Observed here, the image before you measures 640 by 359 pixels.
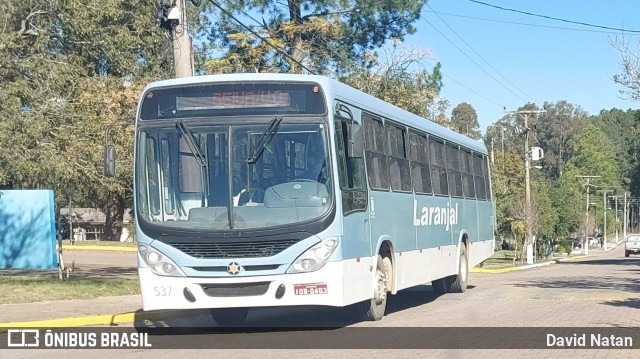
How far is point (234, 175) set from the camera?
12125 millimetres

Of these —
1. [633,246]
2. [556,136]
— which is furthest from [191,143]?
[556,136]

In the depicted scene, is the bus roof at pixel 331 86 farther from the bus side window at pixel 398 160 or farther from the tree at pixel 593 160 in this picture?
the tree at pixel 593 160

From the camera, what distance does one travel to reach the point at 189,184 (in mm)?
12258

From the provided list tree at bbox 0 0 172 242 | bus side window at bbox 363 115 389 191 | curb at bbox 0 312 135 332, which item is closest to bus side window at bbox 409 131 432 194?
bus side window at bbox 363 115 389 191

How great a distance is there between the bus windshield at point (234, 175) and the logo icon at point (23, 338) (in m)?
2.20

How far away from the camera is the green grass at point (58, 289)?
17.9m

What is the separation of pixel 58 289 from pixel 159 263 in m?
7.67

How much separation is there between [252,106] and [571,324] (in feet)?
19.1

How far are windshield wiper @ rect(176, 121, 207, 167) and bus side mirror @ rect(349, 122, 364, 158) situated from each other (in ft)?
6.64

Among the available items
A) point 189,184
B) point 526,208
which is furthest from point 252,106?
point 526,208

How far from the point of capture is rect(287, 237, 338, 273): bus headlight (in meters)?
11.9

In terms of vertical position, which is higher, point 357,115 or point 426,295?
point 357,115

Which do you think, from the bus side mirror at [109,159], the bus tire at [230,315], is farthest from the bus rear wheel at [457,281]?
the bus side mirror at [109,159]
